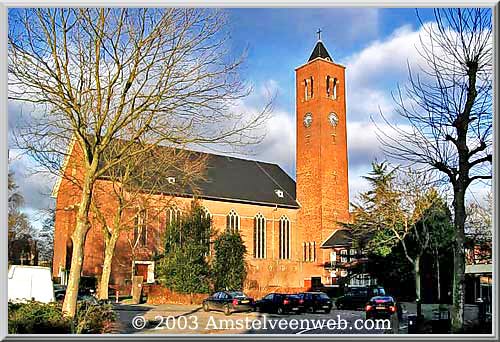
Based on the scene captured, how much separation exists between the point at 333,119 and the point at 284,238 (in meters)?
8.02

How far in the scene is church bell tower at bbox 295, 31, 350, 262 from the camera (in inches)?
1398

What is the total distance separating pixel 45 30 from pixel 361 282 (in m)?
20.5

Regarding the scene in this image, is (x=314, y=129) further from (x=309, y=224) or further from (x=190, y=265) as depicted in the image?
(x=190, y=265)

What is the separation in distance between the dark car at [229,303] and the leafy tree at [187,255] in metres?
6.62

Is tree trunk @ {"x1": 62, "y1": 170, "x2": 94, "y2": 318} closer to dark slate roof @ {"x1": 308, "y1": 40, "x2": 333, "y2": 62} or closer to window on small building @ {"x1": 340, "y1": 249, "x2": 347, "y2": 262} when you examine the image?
window on small building @ {"x1": 340, "y1": 249, "x2": 347, "y2": 262}

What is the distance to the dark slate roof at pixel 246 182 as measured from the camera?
35219 millimetres

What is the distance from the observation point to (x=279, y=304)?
51.9ft

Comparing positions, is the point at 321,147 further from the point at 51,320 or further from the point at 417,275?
the point at 51,320

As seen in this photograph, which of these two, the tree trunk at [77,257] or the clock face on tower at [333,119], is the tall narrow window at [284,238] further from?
the tree trunk at [77,257]

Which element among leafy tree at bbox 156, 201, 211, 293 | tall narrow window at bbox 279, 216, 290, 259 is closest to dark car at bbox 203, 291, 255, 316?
leafy tree at bbox 156, 201, 211, 293

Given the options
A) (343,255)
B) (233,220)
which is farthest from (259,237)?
(343,255)

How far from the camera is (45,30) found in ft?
31.9

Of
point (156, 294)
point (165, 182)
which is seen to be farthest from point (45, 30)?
point (156, 294)

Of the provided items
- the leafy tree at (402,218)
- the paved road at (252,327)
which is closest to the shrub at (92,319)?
the paved road at (252,327)
